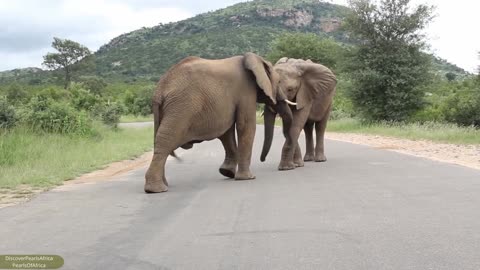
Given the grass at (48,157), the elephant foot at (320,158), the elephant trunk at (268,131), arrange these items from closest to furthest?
1. the grass at (48,157)
2. the elephant trunk at (268,131)
3. the elephant foot at (320,158)

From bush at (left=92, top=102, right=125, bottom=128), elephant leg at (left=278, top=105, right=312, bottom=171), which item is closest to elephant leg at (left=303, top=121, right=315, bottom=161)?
elephant leg at (left=278, top=105, right=312, bottom=171)

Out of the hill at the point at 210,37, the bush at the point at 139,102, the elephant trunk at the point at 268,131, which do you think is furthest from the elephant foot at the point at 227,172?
the hill at the point at 210,37

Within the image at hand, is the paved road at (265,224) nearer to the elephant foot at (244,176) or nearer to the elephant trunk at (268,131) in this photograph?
the elephant foot at (244,176)

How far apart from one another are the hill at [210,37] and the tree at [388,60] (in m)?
42.3

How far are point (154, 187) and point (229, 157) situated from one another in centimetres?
223

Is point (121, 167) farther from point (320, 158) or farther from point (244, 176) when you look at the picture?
point (244, 176)

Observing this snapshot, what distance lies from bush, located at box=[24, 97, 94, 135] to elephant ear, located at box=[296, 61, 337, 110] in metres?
9.58

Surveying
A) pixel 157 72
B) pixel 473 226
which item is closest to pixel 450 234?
pixel 473 226

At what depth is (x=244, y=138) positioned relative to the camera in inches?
399

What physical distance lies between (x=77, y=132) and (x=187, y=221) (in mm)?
14857

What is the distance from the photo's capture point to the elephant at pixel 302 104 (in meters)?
11.6

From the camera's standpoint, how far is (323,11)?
366ft

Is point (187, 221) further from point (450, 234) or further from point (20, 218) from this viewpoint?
point (450, 234)

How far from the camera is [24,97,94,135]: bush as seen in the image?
18750 millimetres
